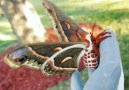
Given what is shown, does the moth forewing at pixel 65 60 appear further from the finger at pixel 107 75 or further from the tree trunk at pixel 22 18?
the tree trunk at pixel 22 18

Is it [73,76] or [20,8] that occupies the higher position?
[73,76]

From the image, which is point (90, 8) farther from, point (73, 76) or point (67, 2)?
point (73, 76)

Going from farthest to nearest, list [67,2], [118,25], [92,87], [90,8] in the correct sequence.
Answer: [67,2] < [90,8] < [118,25] < [92,87]

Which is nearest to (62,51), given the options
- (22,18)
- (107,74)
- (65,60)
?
(65,60)

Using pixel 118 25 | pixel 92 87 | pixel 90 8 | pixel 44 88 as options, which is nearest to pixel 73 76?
pixel 92 87

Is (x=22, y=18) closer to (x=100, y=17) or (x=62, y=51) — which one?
(x=100, y=17)

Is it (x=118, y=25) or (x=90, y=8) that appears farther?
(x=90, y=8)

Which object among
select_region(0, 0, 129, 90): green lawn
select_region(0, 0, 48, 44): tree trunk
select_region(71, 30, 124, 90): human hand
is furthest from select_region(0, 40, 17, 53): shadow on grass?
select_region(71, 30, 124, 90): human hand
